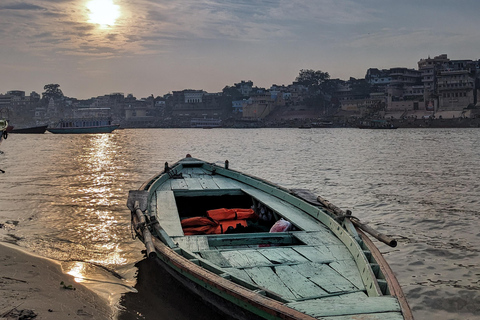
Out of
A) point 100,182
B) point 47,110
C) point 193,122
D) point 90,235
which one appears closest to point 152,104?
point 193,122

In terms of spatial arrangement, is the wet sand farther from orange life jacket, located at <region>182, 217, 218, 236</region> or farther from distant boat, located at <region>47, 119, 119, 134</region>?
distant boat, located at <region>47, 119, 119, 134</region>

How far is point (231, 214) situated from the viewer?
292 inches

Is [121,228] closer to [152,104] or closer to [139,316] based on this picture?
[139,316]

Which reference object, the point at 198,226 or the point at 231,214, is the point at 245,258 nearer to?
the point at 198,226

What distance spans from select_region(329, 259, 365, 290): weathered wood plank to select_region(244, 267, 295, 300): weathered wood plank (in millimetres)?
679

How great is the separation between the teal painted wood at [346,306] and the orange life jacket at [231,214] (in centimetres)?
379

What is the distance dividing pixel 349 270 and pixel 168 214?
3.30 meters

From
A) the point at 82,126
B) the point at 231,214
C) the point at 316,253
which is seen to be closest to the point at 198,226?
the point at 231,214

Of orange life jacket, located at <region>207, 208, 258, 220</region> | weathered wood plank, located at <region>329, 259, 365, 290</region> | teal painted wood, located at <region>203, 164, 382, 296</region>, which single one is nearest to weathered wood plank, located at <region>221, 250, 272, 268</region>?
weathered wood plank, located at <region>329, 259, 365, 290</region>

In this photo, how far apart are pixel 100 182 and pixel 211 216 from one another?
1178 cm

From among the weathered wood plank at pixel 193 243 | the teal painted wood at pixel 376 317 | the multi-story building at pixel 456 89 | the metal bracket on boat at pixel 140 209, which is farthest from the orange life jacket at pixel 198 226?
the multi-story building at pixel 456 89

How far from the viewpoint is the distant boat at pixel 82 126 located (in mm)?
89000

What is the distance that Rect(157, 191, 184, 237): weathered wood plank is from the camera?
19.5 feet

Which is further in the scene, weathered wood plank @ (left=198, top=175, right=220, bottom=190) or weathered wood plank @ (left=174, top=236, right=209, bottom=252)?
weathered wood plank @ (left=198, top=175, right=220, bottom=190)
